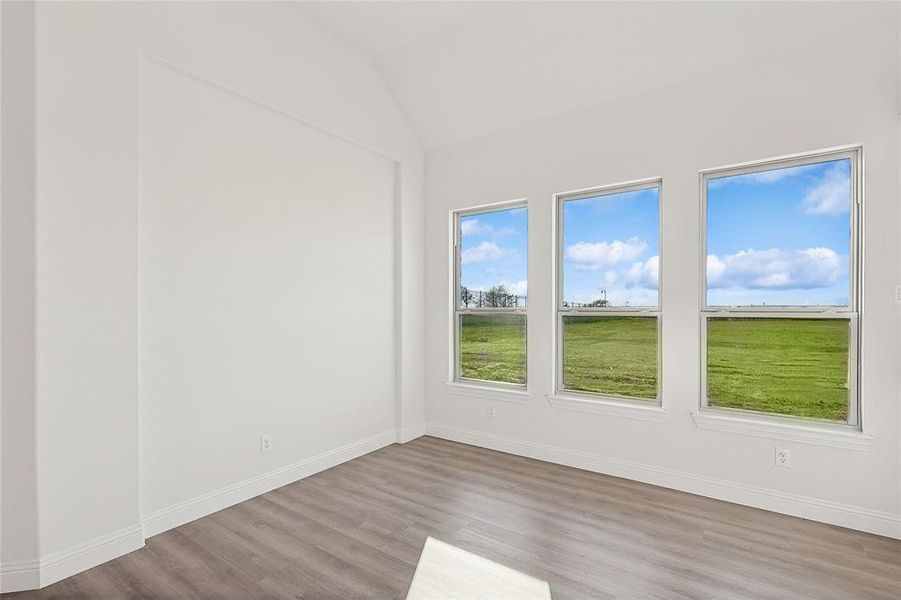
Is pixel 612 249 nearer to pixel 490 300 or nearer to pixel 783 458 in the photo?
pixel 490 300

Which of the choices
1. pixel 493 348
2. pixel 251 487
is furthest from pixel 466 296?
pixel 251 487

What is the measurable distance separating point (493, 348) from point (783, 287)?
244 centimetres

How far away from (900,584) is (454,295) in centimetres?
368

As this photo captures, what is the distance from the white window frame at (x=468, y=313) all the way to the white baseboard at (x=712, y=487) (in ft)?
1.42

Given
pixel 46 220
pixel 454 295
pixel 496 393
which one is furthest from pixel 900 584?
pixel 46 220

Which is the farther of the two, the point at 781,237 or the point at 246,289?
the point at 246,289

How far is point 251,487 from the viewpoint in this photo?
323cm

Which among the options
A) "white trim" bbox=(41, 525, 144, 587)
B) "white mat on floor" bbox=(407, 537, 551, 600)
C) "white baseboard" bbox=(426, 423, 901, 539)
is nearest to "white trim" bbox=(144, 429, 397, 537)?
"white trim" bbox=(41, 525, 144, 587)

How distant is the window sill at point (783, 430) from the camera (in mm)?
2770

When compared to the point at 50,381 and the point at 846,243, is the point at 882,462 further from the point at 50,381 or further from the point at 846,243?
the point at 50,381

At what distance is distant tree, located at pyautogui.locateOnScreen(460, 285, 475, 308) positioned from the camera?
471 cm

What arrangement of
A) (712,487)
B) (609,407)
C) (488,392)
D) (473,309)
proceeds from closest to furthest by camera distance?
(712,487) < (609,407) < (488,392) < (473,309)

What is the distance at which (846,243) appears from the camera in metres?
2.92

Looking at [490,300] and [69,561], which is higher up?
[490,300]
